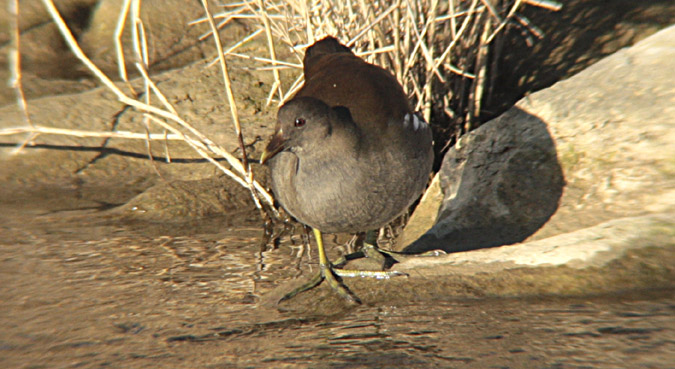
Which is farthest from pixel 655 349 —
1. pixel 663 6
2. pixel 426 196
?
pixel 663 6

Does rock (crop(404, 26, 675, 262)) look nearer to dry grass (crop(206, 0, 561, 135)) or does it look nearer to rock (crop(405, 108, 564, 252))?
rock (crop(405, 108, 564, 252))

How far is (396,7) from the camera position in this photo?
3424 mm

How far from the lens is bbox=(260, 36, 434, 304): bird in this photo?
8.50 ft

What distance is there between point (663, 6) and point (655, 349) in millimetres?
3060

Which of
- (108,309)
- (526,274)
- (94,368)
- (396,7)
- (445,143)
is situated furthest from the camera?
(445,143)

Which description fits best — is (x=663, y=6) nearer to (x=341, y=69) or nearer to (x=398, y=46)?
(x=398, y=46)

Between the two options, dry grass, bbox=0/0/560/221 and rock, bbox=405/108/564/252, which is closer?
rock, bbox=405/108/564/252

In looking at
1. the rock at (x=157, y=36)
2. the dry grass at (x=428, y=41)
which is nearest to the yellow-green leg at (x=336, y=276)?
the dry grass at (x=428, y=41)

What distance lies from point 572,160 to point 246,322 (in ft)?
6.10

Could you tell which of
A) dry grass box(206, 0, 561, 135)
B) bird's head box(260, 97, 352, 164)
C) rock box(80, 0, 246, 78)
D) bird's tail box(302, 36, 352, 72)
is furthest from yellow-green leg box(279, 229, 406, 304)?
rock box(80, 0, 246, 78)

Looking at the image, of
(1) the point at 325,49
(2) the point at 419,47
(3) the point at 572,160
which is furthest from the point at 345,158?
(2) the point at 419,47

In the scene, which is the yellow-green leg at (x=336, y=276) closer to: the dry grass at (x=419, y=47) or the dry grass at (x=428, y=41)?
the dry grass at (x=419, y=47)

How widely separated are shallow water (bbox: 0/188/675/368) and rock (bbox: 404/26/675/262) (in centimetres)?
76

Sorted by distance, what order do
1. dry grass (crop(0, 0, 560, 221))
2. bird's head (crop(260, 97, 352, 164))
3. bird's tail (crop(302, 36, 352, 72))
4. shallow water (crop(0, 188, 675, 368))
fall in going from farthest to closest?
1. dry grass (crop(0, 0, 560, 221))
2. bird's tail (crop(302, 36, 352, 72))
3. bird's head (crop(260, 97, 352, 164))
4. shallow water (crop(0, 188, 675, 368))
